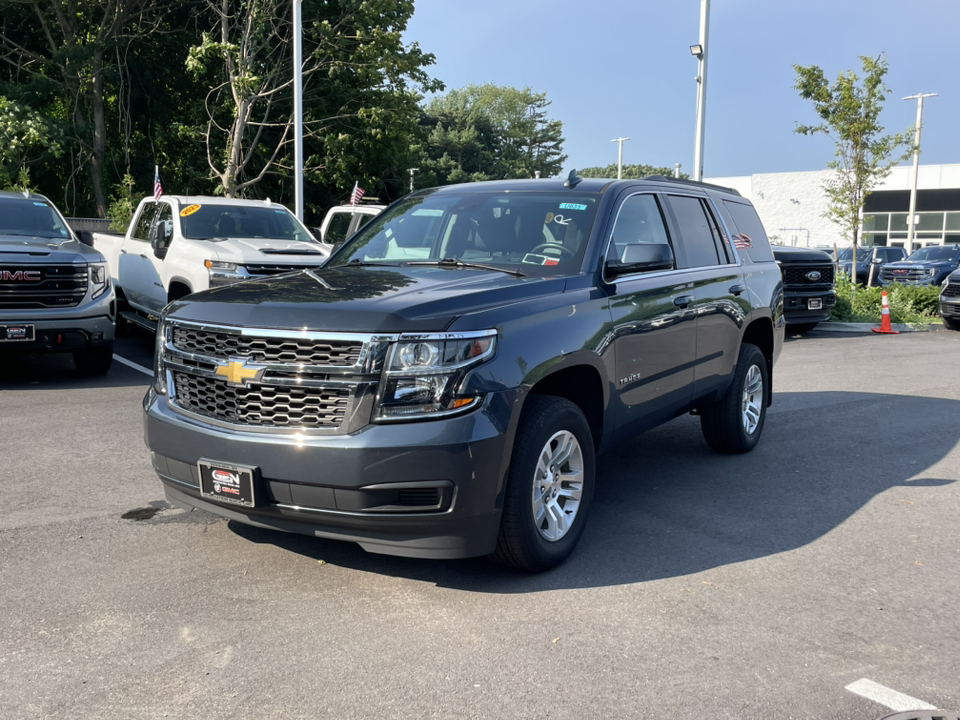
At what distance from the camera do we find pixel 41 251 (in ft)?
29.9

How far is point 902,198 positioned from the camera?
56.0 m

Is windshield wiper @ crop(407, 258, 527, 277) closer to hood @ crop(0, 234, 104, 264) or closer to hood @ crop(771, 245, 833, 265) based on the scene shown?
hood @ crop(0, 234, 104, 264)

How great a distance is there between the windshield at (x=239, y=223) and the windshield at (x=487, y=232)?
611 cm

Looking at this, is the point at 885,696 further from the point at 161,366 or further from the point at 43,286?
the point at 43,286

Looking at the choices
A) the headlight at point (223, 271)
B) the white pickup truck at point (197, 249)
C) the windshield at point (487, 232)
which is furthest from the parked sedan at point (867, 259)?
the windshield at point (487, 232)

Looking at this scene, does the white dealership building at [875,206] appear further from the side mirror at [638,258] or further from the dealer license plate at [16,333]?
the side mirror at [638,258]

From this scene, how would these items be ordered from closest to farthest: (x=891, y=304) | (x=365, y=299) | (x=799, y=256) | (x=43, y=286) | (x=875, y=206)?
(x=365, y=299) < (x=43, y=286) < (x=799, y=256) < (x=891, y=304) < (x=875, y=206)

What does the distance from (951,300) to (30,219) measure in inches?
625

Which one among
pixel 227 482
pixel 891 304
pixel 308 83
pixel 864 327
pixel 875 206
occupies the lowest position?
pixel 864 327

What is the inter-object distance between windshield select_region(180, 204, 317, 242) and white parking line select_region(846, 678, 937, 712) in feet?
31.7

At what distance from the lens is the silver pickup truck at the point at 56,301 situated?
890 centimetres

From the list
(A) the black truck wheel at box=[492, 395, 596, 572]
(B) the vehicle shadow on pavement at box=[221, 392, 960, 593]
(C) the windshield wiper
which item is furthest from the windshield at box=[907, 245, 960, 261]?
(A) the black truck wheel at box=[492, 395, 596, 572]

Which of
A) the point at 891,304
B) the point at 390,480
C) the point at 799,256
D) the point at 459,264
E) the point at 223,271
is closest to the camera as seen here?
the point at 390,480

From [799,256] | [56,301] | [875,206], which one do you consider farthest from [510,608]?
[875,206]
